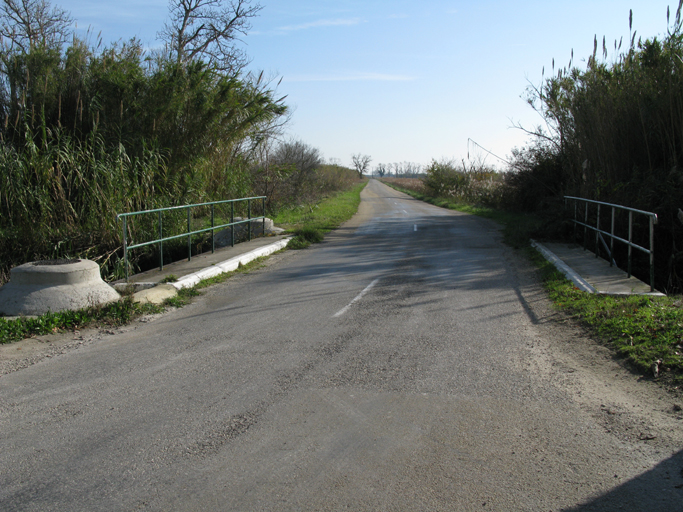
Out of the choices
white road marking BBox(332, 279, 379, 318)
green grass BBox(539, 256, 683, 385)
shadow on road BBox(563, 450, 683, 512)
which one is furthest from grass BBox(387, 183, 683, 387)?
white road marking BBox(332, 279, 379, 318)

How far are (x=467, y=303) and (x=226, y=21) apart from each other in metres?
25.1

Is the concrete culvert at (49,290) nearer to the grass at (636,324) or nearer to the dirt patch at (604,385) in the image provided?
the dirt patch at (604,385)

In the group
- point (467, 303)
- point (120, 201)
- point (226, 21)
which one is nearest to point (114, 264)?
point (120, 201)

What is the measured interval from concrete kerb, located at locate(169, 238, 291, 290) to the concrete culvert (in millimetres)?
1639

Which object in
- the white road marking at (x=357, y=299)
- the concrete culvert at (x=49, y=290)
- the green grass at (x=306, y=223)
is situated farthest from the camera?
the green grass at (x=306, y=223)

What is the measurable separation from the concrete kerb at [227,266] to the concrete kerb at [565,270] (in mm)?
6619

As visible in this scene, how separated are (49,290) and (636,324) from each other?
25.2ft

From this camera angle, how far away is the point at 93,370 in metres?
5.80

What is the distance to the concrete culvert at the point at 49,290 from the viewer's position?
7652 millimetres

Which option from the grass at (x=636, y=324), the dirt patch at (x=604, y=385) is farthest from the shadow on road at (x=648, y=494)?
the grass at (x=636, y=324)

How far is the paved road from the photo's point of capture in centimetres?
343

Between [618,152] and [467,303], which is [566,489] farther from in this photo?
[618,152]

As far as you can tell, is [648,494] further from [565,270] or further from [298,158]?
[298,158]

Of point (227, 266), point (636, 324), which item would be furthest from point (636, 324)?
point (227, 266)
